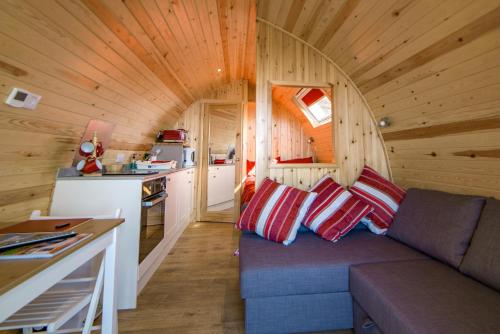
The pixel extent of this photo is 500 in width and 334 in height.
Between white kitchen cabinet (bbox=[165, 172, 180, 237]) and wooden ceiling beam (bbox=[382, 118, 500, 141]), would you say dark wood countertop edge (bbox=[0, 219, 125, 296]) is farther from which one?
wooden ceiling beam (bbox=[382, 118, 500, 141])

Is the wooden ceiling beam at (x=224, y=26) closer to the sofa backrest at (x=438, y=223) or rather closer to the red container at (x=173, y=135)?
the red container at (x=173, y=135)

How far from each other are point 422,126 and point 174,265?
2.76 metres

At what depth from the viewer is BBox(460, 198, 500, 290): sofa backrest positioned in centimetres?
104

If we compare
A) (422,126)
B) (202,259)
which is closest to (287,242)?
(202,259)

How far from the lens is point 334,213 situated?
1.72 m

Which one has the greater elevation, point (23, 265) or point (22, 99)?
point (22, 99)

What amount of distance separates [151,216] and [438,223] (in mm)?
2329

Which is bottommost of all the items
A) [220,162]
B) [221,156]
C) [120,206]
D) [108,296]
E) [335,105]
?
[108,296]

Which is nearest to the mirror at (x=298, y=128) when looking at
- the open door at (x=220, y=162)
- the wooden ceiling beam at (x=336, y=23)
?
the open door at (x=220, y=162)

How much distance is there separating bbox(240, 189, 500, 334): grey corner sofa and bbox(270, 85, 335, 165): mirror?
2.25 m

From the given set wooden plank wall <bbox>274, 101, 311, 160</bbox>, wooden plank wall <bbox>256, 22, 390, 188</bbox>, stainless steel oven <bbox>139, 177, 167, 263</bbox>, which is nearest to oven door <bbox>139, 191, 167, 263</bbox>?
stainless steel oven <bbox>139, 177, 167, 263</bbox>

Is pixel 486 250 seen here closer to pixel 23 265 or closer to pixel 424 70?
pixel 424 70

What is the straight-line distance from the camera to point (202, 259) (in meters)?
2.30

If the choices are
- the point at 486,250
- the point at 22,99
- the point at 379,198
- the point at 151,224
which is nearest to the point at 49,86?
the point at 22,99
